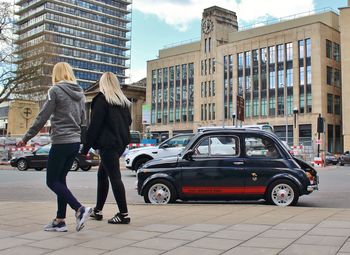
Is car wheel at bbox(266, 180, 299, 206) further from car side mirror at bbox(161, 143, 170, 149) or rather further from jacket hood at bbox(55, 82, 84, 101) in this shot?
car side mirror at bbox(161, 143, 170, 149)

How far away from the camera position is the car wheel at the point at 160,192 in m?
9.91

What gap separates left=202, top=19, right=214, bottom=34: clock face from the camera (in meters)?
86.2

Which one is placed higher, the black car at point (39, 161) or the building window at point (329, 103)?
the building window at point (329, 103)

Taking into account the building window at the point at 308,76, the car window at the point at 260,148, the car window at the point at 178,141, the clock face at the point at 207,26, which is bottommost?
the car window at the point at 260,148

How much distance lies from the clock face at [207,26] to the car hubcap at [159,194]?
7872 cm

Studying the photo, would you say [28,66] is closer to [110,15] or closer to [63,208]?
[63,208]

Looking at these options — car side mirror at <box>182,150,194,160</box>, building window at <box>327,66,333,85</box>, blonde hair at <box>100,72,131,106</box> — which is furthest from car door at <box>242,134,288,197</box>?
building window at <box>327,66,333,85</box>

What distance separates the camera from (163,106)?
96.3 metres

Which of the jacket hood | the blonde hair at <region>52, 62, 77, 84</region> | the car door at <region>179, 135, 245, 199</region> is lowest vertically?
the car door at <region>179, 135, 245, 199</region>

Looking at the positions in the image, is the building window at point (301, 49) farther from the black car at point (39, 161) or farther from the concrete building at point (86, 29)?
the concrete building at point (86, 29)

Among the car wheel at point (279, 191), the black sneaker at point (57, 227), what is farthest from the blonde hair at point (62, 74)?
the car wheel at point (279, 191)

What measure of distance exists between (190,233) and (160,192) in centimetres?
392

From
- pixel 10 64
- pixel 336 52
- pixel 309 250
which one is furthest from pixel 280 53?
pixel 309 250

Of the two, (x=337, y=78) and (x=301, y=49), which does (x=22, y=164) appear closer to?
(x=301, y=49)
